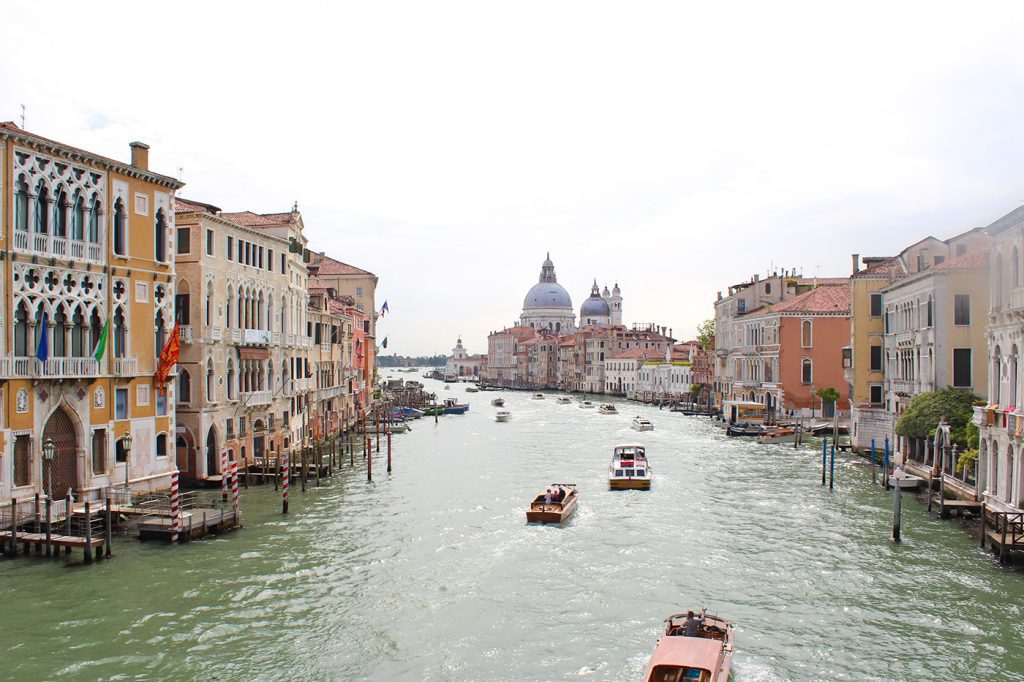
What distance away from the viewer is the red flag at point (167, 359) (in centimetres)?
2136

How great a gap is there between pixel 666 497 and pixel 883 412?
12375 mm

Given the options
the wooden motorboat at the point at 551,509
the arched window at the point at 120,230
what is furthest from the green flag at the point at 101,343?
the wooden motorboat at the point at 551,509

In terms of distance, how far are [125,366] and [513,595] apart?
446 inches

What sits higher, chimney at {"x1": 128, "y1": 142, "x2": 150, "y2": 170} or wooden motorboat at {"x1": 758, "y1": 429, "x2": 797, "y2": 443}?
chimney at {"x1": 128, "y1": 142, "x2": 150, "y2": 170}

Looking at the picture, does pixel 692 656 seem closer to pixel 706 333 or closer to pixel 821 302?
pixel 821 302

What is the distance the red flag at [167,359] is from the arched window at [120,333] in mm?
959

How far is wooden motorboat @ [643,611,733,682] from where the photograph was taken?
10.9 meters

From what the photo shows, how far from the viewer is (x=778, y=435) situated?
4378cm

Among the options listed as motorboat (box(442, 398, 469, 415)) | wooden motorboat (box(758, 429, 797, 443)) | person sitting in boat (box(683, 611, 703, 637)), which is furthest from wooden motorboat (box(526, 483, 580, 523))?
motorboat (box(442, 398, 469, 415))

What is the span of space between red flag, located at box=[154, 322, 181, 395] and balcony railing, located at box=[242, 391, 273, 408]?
5.36m

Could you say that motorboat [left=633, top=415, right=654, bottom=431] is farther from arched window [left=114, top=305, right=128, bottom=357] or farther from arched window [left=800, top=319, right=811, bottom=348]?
arched window [left=114, top=305, right=128, bottom=357]

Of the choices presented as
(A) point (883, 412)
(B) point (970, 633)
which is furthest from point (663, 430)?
(B) point (970, 633)

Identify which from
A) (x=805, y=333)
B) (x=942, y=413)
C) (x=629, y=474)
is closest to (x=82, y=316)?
(x=629, y=474)

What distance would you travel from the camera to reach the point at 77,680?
11367 mm
